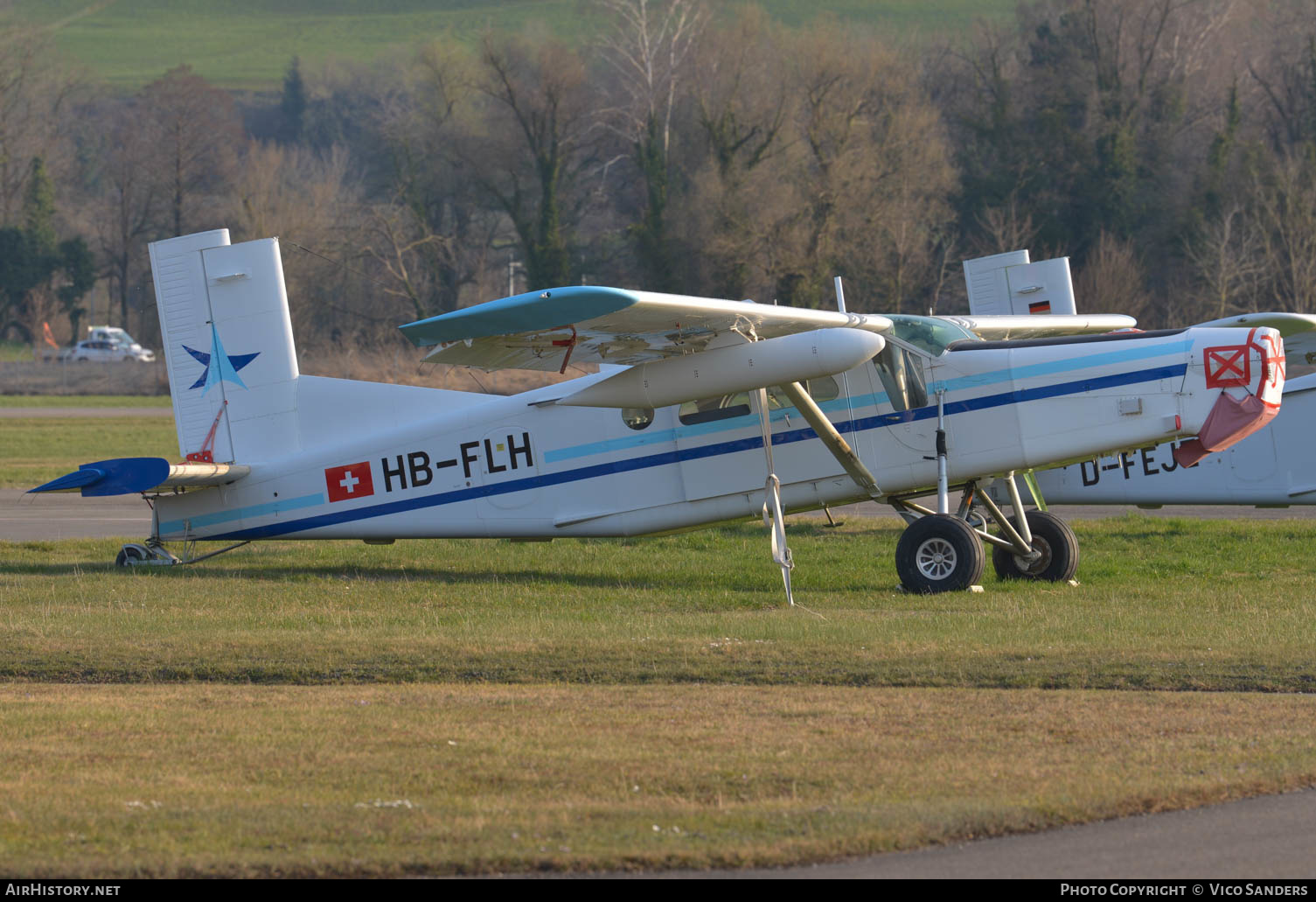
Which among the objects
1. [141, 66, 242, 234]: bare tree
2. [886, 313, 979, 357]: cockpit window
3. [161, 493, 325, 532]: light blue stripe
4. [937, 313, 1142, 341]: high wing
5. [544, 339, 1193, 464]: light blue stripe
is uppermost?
[141, 66, 242, 234]: bare tree

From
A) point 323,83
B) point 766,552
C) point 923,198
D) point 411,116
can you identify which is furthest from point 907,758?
point 323,83

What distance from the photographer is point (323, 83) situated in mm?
137875

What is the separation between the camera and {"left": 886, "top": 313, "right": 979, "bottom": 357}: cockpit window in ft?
43.4

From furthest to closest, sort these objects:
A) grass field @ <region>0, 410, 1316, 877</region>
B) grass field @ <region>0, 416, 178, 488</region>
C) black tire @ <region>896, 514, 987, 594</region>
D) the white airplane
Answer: grass field @ <region>0, 416, 178, 488</region>, the white airplane, black tire @ <region>896, 514, 987, 594</region>, grass field @ <region>0, 410, 1316, 877</region>

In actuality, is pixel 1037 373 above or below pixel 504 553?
above

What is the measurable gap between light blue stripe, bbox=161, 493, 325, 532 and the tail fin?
565 mm

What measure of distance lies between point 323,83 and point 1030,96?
304ft

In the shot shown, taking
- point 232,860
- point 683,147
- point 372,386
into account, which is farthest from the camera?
point 683,147

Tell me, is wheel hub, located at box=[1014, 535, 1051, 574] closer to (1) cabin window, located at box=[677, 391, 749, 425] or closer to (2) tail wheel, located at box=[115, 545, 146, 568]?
(1) cabin window, located at box=[677, 391, 749, 425]

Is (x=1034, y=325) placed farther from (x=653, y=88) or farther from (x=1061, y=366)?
(x=653, y=88)

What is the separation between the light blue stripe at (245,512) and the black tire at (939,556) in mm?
5944

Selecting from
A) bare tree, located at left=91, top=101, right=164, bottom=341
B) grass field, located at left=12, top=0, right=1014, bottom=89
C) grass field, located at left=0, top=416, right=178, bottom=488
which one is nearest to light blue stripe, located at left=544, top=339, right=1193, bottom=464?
grass field, located at left=0, top=416, right=178, bottom=488

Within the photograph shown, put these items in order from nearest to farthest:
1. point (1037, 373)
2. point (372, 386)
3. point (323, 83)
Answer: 1. point (1037, 373)
2. point (372, 386)
3. point (323, 83)

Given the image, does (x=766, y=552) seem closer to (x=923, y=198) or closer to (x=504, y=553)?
(x=504, y=553)
